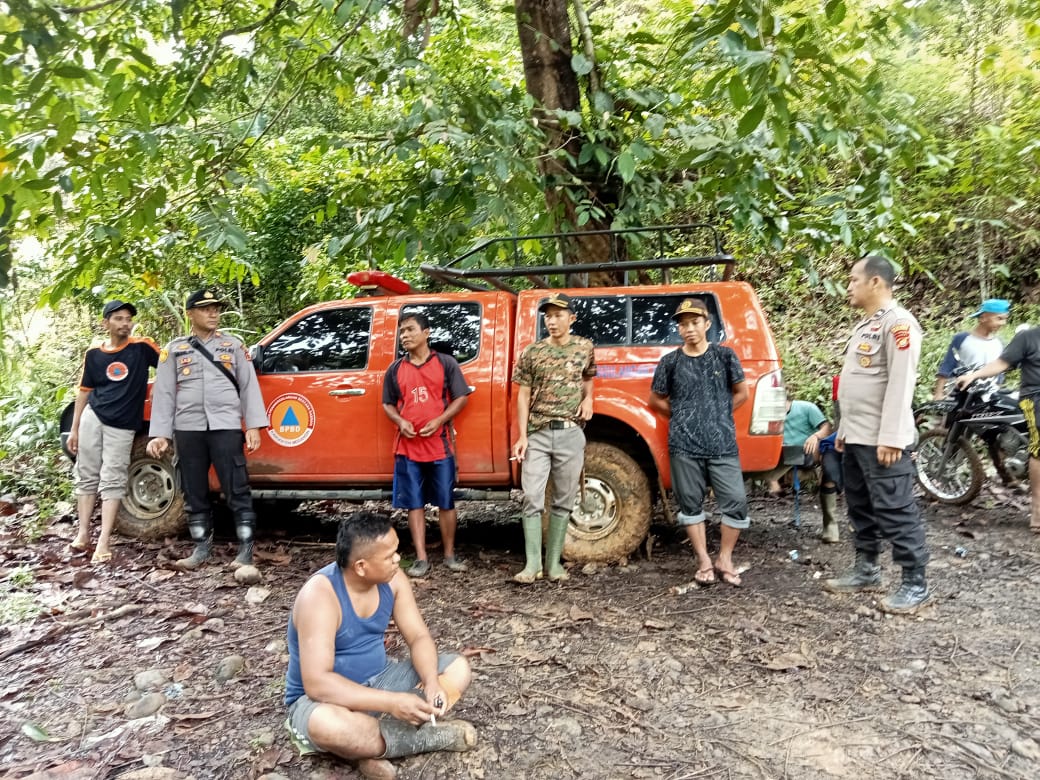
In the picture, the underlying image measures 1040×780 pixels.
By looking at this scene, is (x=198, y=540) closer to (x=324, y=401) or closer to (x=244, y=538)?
(x=244, y=538)

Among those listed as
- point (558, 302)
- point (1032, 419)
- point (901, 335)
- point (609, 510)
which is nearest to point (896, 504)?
point (901, 335)

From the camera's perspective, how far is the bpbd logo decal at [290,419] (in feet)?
17.5

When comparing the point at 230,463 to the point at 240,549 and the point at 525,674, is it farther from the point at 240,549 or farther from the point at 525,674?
the point at 525,674

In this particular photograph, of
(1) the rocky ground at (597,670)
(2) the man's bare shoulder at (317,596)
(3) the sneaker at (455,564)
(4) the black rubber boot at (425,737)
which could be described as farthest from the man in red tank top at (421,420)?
(2) the man's bare shoulder at (317,596)

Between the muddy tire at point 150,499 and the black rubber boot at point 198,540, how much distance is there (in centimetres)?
62

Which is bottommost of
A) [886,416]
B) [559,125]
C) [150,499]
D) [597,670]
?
[597,670]

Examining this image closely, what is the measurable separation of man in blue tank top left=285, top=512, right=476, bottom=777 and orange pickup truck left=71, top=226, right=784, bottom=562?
2.27m

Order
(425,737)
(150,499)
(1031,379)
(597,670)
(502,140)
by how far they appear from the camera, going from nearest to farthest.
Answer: (425,737) < (597,670) < (502,140) < (1031,379) < (150,499)

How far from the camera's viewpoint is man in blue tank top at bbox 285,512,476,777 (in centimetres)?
250

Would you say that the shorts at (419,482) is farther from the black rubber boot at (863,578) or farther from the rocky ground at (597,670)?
the black rubber boot at (863,578)

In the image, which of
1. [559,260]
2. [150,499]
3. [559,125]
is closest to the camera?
[150,499]

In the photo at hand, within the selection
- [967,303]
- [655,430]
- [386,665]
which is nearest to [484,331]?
[655,430]

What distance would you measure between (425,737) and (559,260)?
4925 mm

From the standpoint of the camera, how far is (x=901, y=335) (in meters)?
3.83
